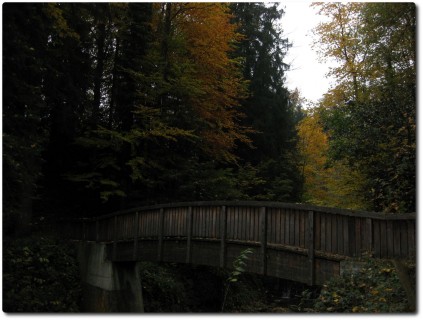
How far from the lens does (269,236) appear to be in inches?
333

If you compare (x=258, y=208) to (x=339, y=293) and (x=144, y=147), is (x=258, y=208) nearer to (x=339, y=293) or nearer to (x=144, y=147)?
(x=339, y=293)

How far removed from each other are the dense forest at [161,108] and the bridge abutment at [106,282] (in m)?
2.05

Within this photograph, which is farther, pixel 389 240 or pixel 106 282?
pixel 106 282

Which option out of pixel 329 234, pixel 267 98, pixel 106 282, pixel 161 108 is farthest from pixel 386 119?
pixel 267 98

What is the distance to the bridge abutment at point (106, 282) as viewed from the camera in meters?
12.3

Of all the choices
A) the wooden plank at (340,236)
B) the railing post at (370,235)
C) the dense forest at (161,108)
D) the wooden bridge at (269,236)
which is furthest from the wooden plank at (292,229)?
the dense forest at (161,108)

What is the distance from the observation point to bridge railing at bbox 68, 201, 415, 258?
21.4 ft

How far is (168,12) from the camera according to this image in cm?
1719

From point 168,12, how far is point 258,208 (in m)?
11.7

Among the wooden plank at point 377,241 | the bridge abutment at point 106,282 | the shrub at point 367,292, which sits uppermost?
the wooden plank at point 377,241

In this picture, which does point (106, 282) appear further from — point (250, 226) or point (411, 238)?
point (411, 238)

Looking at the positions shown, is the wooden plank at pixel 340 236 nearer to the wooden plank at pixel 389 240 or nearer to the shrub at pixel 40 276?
the wooden plank at pixel 389 240

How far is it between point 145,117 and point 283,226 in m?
8.18

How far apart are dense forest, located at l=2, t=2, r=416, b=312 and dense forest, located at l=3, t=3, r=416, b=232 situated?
6 centimetres
